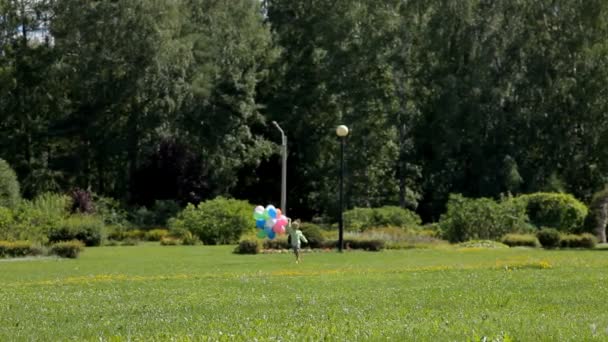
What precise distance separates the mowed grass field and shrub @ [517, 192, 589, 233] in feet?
49.8

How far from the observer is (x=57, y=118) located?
5734 cm

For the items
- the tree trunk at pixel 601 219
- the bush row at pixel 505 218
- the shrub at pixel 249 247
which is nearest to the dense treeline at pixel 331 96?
the bush row at pixel 505 218

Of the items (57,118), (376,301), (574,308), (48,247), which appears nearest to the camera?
(574,308)

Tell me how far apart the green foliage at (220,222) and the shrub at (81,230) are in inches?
165

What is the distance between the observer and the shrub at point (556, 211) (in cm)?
4344

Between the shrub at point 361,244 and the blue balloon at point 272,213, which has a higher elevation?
the blue balloon at point 272,213

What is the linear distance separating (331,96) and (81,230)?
2040cm

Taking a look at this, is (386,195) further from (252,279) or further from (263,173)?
(252,279)

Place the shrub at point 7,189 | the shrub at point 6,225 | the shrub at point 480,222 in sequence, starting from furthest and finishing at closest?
the shrub at point 7,189 < the shrub at point 480,222 < the shrub at point 6,225

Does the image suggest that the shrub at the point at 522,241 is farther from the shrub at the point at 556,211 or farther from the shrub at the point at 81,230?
the shrub at the point at 81,230

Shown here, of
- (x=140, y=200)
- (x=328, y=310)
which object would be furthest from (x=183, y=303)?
(x=140, y=200)

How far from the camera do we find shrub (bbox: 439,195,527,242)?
41.2 metres

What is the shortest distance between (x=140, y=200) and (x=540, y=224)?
23.2 m

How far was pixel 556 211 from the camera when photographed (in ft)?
145
